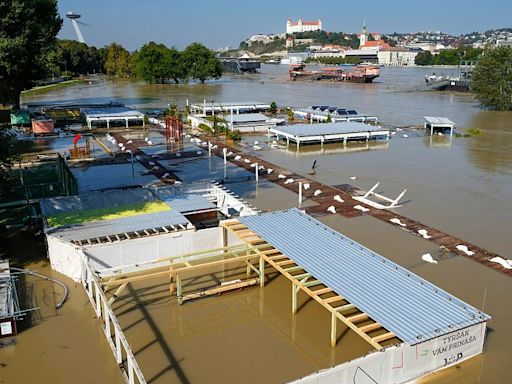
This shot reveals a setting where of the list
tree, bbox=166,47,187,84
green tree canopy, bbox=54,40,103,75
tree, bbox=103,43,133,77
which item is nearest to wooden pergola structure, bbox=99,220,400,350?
tree, bbox=166,47,187,84

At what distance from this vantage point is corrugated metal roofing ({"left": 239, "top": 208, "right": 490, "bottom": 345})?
30.8 ft

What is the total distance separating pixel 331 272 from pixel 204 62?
8844cm

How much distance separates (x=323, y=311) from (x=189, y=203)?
7.04 meters

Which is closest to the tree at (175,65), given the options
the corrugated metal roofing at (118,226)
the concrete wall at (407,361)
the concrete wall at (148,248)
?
the corrugated metal roofing at (118,226)

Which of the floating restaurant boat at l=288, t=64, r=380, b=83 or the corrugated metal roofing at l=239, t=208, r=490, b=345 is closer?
the corrugated metal roofing at l=239, t=208, r=490, b=345

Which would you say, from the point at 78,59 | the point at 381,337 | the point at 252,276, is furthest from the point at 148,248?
the point at 78,59

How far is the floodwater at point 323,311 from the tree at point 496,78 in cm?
2344

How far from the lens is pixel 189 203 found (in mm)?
17250

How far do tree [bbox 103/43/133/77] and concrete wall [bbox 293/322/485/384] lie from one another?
114 meters

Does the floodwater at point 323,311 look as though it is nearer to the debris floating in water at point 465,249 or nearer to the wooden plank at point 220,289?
the wooden plank at point 220,289

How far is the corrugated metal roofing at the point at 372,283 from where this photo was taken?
9.38 metres

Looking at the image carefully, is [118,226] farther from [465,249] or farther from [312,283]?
[465,249]

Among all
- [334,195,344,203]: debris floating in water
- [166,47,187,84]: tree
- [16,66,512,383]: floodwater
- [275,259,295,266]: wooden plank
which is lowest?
[16,66,512,383]: floodwater

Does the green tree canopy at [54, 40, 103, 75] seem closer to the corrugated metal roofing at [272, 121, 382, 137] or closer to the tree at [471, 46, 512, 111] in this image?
the tree at [471, 46, 512, 111]
